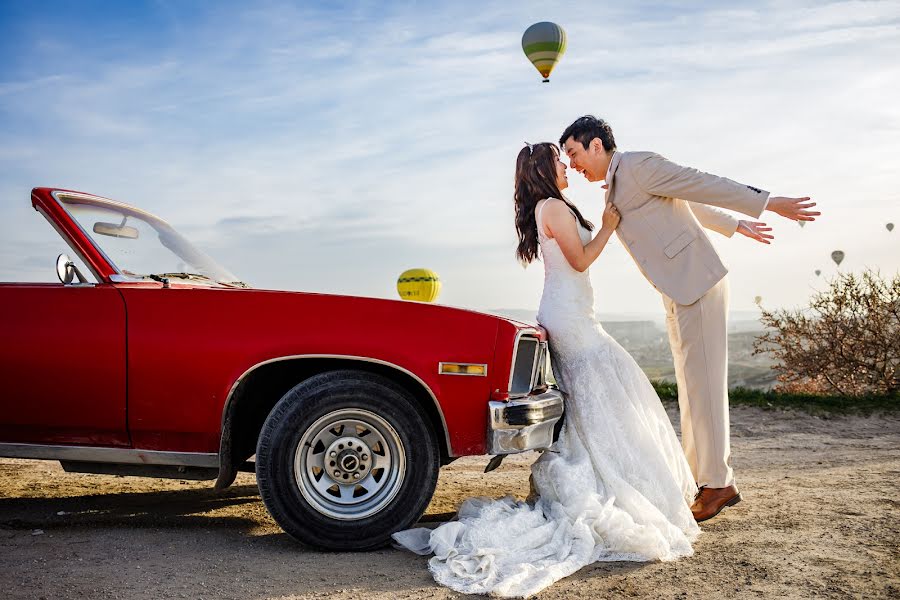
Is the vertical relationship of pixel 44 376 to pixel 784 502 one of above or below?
above

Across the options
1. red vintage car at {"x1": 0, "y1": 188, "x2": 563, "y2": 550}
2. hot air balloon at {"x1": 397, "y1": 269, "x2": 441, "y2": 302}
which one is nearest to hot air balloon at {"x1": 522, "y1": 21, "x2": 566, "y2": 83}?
hot air balloon at {"x1": 397, "y1": 269, "x2": 441, "y2": 302}

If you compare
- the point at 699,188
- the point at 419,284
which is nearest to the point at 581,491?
the point at 699,188

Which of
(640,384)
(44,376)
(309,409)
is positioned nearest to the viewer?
(309,409)

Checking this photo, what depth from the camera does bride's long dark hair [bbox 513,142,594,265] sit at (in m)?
5.07

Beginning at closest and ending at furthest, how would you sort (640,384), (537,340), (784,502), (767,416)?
1. (537,340)
2. (640,384)
3. (784,502)
4. (767,416)

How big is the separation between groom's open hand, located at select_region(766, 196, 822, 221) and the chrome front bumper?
1927mm

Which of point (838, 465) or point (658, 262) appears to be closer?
point (658, 262)

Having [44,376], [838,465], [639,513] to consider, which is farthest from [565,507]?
[838,465]

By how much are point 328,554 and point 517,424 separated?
1.15m

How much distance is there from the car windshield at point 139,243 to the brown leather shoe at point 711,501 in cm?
315

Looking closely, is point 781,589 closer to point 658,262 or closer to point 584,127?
point 658,262

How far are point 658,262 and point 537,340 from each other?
42.5 inches

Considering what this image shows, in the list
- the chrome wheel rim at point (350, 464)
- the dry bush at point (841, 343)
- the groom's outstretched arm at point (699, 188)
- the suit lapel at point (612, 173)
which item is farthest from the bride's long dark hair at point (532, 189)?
the dry bush at point (841, 343)

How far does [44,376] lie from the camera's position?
4.23 metres
